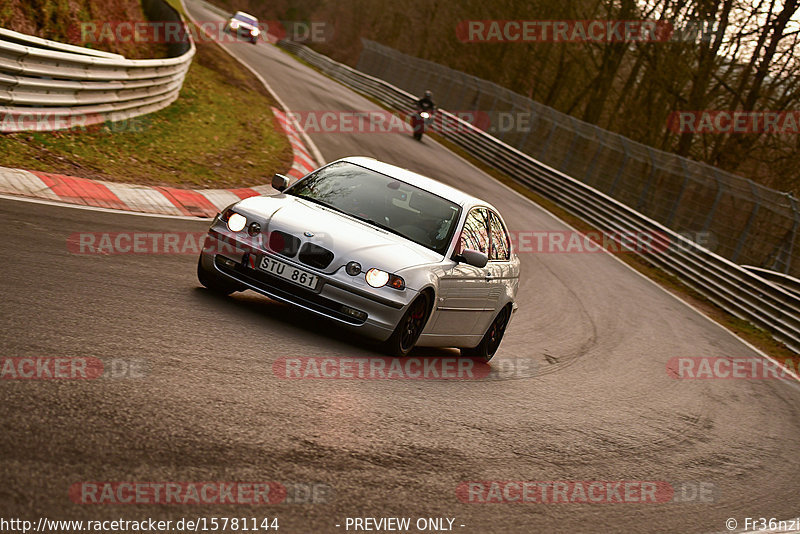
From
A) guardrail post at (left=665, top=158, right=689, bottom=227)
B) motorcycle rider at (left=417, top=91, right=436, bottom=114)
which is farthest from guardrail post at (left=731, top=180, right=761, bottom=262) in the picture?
motorcycle rider at (left=417, top=91, right=436, bottom=114)

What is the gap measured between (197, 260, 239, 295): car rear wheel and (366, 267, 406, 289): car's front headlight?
1162mm

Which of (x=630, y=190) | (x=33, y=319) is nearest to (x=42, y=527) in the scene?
(x=33, y=319)

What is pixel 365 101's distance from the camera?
41.0 meters

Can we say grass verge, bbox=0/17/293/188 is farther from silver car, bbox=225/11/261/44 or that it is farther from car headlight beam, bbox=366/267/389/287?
silver car, bbox=225/11/261/44

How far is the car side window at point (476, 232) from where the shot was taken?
838 cm

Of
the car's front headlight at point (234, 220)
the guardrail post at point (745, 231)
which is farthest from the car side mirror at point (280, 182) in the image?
the guardrail post at point (745, 231)

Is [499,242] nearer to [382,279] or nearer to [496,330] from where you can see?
[496,330]

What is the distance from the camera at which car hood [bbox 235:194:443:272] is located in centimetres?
723

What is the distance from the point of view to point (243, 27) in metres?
49.6

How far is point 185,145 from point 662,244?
1352 centimetres

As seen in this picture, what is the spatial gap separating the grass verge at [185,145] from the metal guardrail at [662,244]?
10.1m

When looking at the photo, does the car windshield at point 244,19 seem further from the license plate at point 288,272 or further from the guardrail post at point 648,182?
the license plate at point 288,272

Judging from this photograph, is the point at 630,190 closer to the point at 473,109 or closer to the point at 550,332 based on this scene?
the point at 473,109

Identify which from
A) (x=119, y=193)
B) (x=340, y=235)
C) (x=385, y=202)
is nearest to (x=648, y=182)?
(x=119, y=193)
